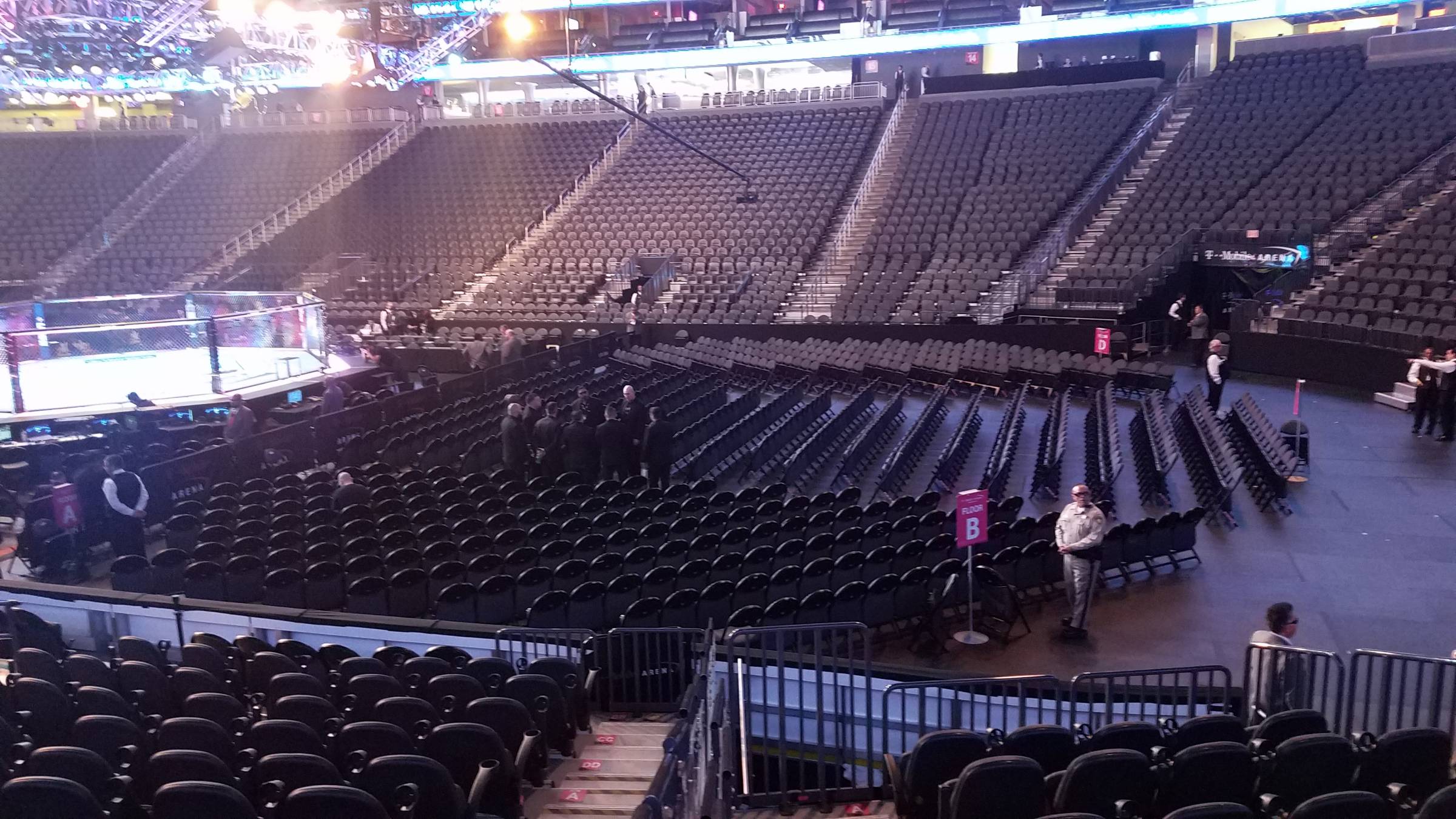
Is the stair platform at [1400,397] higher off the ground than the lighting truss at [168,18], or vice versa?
the lighting truss at [168,18]

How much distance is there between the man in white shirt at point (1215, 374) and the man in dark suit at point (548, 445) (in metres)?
10.4

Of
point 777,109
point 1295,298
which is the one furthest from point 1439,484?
point 777,109

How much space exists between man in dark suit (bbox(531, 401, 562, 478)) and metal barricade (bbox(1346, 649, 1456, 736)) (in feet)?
30.8

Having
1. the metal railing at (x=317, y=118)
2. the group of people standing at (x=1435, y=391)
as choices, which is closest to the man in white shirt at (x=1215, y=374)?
the group of people standing at (x=1435, y=391)

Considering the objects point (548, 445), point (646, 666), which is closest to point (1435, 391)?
point (548, 445)

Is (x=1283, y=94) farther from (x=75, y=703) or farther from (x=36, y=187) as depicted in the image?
(x=36, y=187)

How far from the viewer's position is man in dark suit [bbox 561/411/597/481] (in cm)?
1334

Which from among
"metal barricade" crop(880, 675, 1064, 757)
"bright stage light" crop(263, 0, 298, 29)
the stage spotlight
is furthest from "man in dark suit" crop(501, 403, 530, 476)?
"bright stage light" crop(263, 0, 298, 29)

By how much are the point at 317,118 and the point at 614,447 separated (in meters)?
35.8

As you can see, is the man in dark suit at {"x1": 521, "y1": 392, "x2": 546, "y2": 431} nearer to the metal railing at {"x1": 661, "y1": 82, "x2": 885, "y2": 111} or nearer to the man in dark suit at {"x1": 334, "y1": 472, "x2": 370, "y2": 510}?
the man in dark suit at {"x1": 334, "y1": 472, "x2": 370, "y2": 510}

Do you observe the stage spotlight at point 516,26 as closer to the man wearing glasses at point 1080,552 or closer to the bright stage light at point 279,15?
the bright stage light at point 279,15

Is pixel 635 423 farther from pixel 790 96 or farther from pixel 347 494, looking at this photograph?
pixel 790 96

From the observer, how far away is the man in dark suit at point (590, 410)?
14.2 meters

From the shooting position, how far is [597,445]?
A: 13477 mm
